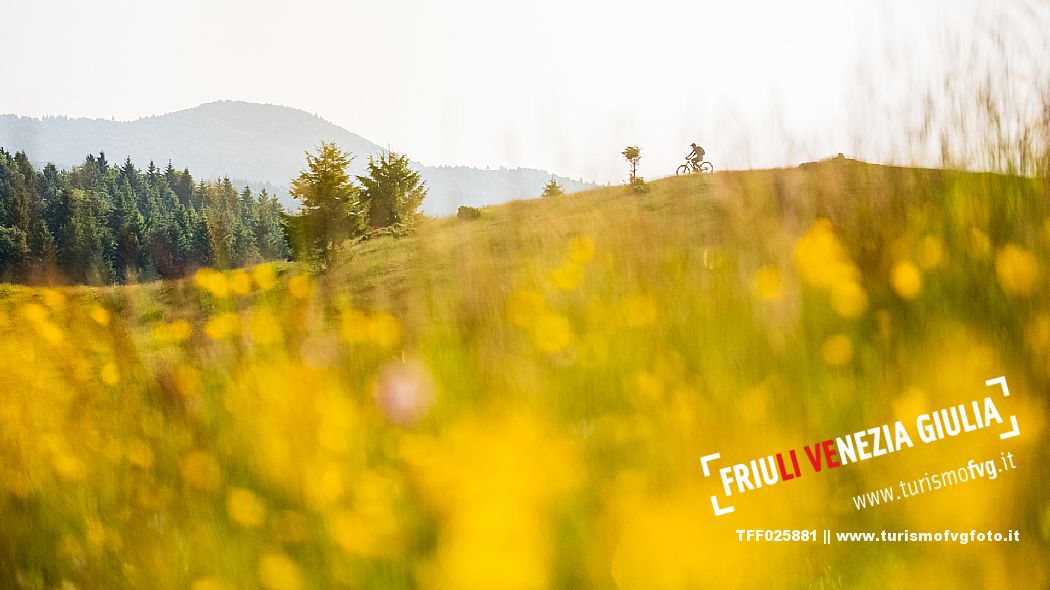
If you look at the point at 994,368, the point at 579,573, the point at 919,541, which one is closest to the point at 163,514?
the point at 579,573

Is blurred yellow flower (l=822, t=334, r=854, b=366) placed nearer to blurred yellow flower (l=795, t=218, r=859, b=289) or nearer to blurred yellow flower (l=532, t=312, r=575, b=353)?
blurred yellow flower (l=795, t=218, r=859, b=289)

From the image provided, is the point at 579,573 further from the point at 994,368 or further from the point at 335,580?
the point at 994,368

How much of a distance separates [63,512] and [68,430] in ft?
1.30

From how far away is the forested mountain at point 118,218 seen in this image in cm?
5838

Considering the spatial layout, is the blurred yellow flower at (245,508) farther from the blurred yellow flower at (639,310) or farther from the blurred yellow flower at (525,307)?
the blurred yellow flower at (639,310)

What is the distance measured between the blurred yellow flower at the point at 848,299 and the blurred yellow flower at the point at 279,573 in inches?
62.1

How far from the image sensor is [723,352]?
1.93 meters

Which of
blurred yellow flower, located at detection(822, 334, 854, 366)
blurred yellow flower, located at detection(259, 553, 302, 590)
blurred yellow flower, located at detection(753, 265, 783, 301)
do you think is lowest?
blurred yellow flower, located at detection(259, 553, 302, 590)

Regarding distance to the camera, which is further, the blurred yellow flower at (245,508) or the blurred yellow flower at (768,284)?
the blurred yellow flower at (768,284)

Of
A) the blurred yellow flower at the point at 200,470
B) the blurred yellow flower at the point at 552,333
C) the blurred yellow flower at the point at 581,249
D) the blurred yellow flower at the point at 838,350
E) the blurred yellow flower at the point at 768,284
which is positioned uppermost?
the blurred yellow flower at the point at 581,249

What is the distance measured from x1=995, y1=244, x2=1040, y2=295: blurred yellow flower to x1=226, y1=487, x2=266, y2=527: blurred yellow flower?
6.67ft

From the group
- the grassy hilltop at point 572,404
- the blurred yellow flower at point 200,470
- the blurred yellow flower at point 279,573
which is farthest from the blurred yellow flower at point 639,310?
the blurred yellow flower at point 200,470

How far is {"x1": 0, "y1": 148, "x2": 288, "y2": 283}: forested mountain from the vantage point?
58375 millimetres

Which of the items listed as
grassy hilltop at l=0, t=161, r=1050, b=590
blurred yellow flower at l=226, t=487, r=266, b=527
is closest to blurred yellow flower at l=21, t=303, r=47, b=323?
grassy hilltop at l=0, t=161, r=1050, b=590
